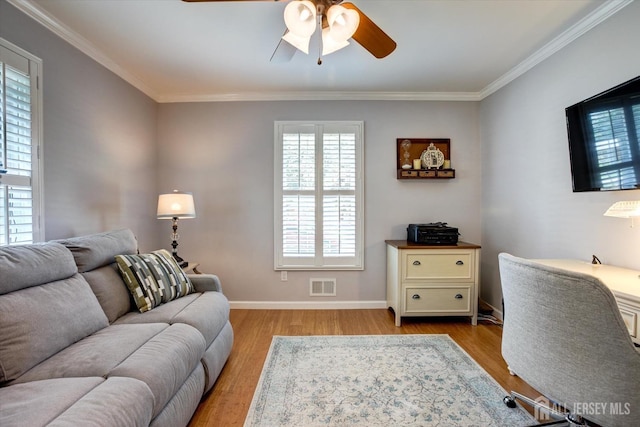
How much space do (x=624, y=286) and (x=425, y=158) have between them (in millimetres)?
2232

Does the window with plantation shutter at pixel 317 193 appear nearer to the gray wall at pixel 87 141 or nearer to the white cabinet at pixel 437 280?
the white cabinet at pixel 437 280

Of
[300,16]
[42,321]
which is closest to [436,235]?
[300,16]

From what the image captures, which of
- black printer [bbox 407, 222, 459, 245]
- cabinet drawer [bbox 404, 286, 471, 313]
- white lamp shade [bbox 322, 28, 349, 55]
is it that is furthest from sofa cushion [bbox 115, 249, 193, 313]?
black printer [bbox 407, 222, 459, 245]

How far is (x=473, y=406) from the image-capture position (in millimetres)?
1749

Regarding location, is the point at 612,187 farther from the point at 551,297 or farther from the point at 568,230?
the point at 551,297

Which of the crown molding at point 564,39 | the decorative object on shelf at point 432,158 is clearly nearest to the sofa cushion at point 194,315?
the decorative object on shelf at point 432,158

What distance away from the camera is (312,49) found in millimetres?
2463

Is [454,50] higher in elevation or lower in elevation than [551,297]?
higher

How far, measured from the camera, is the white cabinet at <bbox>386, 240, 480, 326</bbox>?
Result: 294 centimetres

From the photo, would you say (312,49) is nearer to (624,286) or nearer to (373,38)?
(373,38)

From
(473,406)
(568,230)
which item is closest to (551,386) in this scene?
(473,406)

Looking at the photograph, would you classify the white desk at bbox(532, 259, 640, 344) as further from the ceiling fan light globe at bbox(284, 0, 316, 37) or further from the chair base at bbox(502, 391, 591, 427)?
the ceiling fan light globe at bbox(284, 0, 316, 37)

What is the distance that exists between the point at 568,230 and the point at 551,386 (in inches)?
63.3

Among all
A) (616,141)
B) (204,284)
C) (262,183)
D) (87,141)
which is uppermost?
(87,141)
